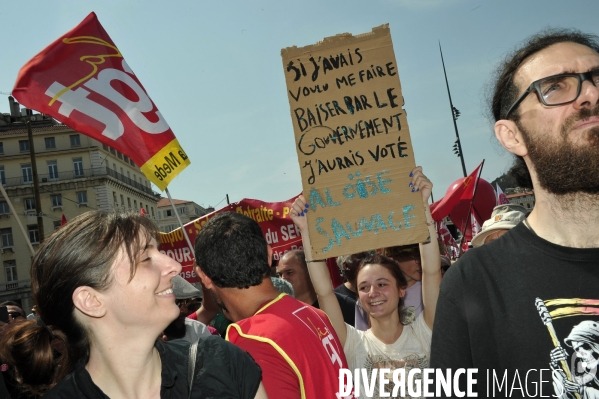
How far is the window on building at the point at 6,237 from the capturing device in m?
56.0

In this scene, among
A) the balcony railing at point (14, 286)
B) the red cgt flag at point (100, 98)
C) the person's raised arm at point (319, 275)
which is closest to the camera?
the person's raised arm at point (319, 275)

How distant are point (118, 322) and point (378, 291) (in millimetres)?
2069

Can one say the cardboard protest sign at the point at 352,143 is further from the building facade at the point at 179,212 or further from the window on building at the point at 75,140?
the building facade at the point at 179,212

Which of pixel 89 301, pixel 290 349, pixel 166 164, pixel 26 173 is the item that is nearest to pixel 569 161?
pixel 290 349

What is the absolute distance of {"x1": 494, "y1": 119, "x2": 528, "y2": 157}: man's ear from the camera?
6.43ft

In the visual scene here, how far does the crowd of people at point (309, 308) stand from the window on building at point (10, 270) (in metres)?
59.2

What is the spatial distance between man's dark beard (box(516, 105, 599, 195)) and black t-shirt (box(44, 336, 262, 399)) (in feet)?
4.01

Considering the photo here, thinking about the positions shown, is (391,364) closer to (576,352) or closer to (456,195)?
(576,352)

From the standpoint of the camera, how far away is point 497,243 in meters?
1.83

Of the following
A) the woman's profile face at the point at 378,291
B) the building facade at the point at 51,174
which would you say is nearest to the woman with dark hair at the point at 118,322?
the woman's profile face at the point at 378,291

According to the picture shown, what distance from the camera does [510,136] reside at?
79.3 inches

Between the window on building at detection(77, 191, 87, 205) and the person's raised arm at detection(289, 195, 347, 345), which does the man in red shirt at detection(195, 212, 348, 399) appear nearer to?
the person's raised arm at detection(289, 195, 347, 345)

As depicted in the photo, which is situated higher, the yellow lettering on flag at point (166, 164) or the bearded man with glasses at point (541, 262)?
the yellow lettering on flag at point (166, 164)

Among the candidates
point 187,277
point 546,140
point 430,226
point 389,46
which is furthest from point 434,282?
point 187,277
